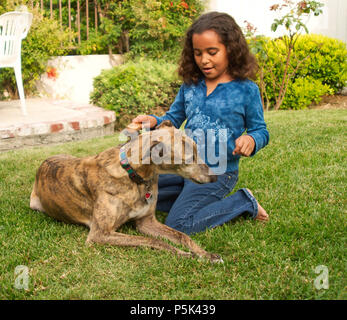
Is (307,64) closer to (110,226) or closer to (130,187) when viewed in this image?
(130,187)

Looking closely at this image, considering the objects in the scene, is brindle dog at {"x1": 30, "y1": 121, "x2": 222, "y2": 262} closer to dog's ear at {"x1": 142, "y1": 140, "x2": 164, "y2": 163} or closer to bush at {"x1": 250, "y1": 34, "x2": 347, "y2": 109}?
dog's ear at {"x1": 142, "y1": 140, "x2": 164, "y2": 163}

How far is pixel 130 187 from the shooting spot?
121 inches

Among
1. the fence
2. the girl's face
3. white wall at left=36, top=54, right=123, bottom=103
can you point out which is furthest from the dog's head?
the fence

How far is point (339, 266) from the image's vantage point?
8.66ft

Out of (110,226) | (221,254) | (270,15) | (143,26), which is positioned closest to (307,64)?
(270,15)

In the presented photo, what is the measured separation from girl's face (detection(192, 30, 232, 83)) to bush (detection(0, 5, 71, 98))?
625cm

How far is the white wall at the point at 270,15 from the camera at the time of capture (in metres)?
9.84

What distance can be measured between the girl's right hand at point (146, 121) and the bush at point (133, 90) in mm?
4267

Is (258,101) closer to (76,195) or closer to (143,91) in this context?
(76,195)

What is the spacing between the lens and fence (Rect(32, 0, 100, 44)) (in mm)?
9727

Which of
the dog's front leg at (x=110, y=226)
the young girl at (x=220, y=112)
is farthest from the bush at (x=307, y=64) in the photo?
the dog's front leg at (x=110, y=226)

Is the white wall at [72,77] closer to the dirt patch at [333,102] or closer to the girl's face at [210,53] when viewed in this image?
the dirt patch at [333,102]

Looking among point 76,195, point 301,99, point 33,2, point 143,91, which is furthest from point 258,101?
point 33,2
